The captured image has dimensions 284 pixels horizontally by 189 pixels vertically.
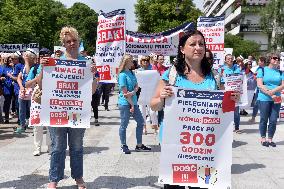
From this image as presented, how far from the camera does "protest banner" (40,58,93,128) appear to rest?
20.3 feet

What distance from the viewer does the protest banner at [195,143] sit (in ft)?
13.6

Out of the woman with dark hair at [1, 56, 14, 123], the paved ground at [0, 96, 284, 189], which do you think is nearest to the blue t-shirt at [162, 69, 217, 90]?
the paved ground at [0, 96, 284, 189]

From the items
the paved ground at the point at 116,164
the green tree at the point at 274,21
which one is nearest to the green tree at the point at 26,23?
the green tree at the point at 274,21

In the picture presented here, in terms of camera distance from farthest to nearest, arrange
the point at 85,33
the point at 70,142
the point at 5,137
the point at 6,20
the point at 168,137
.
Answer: the point at 85,33 < the point at 6,20 < the point at 5,137 < the point at 70,142 < the point at 168,137

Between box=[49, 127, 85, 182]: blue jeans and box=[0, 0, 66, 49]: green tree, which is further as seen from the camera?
box=[0, 0, 66, 49]: green tree

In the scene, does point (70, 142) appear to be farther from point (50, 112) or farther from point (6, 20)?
point (6, 20)

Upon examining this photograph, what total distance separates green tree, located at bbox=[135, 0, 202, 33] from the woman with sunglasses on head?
5523cm

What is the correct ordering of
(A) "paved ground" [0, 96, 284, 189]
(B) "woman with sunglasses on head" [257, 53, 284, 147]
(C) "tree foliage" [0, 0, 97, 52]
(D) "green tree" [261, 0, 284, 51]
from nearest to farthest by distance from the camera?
1. (A) "paved ground" [0, 96, 284, 189]
2. (B) "woman with sunglasses on head" [257, 53, 284, 147]
3. (C) "tree foliage" [0, 0, 97, 52]
4. (D) "green tree" [261, 0, 284, 51]

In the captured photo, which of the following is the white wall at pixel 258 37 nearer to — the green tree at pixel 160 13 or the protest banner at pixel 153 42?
the green tree at pixel 160 13

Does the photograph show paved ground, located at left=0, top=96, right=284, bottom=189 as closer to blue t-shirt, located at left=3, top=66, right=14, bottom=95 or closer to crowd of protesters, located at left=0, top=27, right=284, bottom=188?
crowd of protesters, located at left=0, top=27, right=284, bottom=188

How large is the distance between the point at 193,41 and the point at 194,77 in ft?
1.02

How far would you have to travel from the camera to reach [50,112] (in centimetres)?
625

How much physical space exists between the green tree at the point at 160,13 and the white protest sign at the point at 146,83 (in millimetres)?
54227

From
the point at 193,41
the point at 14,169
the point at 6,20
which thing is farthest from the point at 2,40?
the point at 193,41
